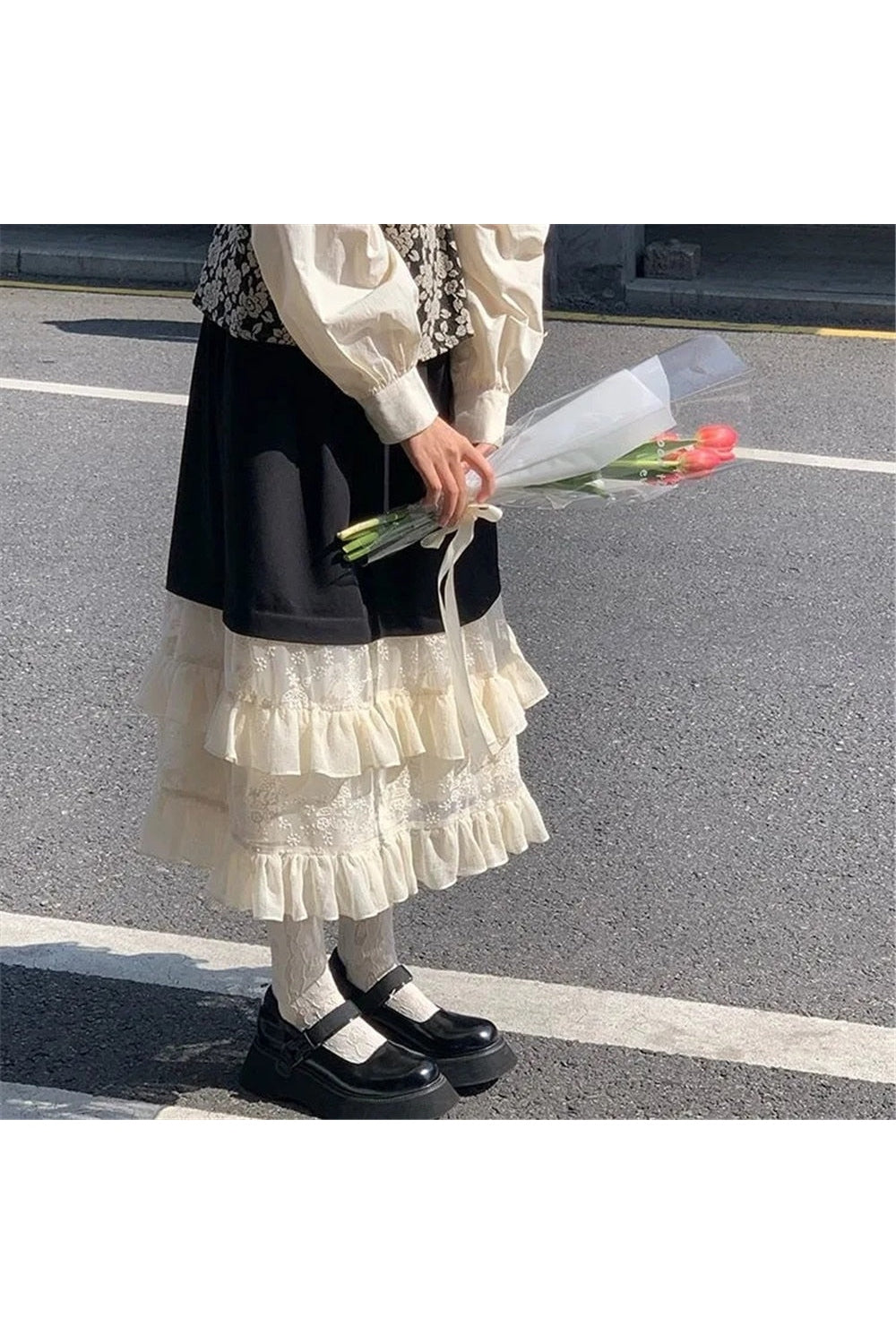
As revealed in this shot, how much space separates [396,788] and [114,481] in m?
3.62

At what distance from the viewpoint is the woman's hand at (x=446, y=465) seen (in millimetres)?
2309

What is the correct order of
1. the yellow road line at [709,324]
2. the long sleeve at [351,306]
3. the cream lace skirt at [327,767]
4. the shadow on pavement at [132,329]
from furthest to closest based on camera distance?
the yellow road line at [709,324] → the shadow on pavement at [132,329] → the cream lace skirt at [327,767] → the long sleeve at [351,306]

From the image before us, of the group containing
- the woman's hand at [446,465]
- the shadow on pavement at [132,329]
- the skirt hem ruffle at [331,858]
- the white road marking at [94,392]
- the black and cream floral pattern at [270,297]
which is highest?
the black and cream floral pattern at [270,297]

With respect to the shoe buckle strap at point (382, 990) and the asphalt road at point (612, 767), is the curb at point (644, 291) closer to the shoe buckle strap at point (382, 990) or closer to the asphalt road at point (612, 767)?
the asphalt road at point (612, 767)

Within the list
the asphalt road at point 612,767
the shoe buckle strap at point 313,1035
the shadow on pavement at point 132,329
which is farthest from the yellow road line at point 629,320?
the shoe buckle strap at point 313,1035

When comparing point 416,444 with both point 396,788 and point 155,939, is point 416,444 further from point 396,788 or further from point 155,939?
point 155,939

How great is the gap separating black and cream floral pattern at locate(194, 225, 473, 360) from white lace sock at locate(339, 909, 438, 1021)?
0.88 metres

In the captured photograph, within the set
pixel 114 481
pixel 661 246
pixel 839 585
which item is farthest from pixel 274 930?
pixel 661 246

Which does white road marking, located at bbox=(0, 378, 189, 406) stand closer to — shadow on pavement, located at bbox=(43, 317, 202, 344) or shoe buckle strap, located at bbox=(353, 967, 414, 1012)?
shadow on pavement, located at bbox=(43, 317, 202, 344)

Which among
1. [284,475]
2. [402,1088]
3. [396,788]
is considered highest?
[284,475]

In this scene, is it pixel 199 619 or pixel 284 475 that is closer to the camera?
pixel 284 475

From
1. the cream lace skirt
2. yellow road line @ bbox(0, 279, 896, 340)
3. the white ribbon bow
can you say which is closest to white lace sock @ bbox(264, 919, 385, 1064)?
the cream lace skirt

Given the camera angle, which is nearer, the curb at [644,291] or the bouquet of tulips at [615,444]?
the bouquet of tulips at [615,444]
